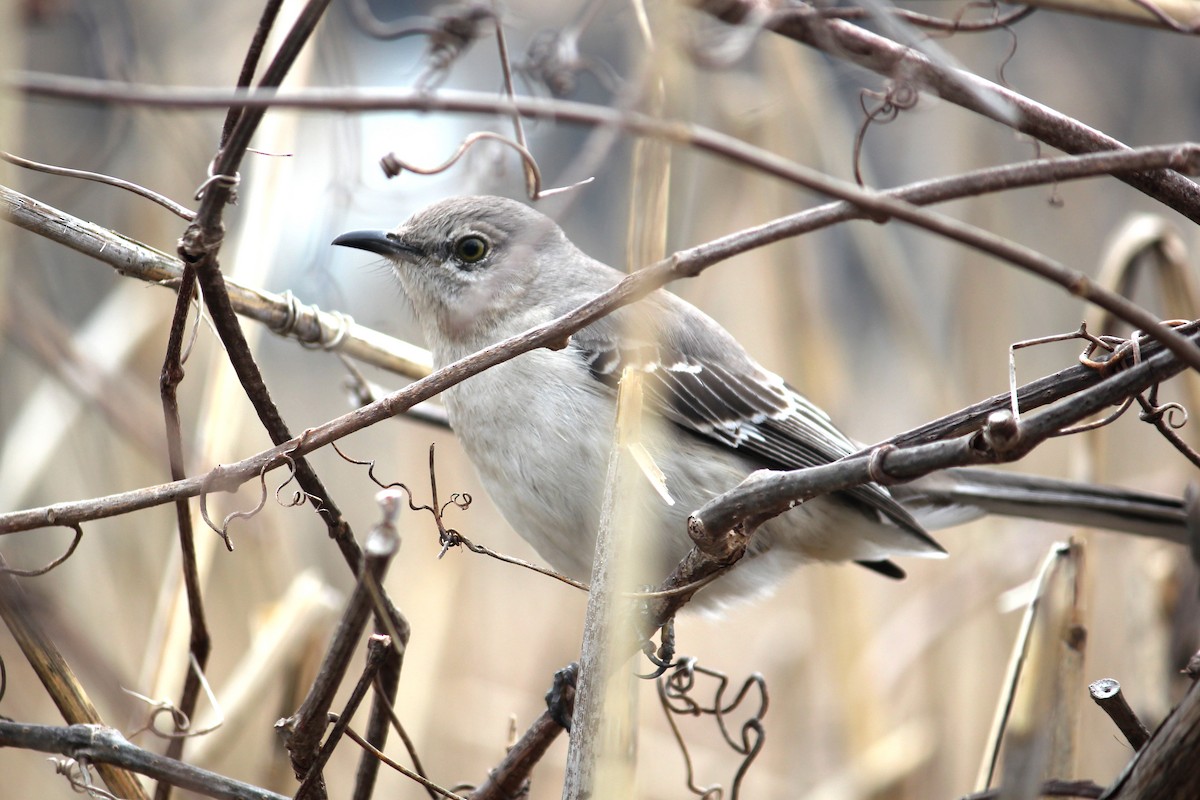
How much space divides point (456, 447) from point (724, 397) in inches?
52.1

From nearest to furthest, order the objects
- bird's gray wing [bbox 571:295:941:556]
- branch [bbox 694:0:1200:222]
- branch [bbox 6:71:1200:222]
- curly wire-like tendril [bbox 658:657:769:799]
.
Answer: branch [bbox 6:71:1200:222] < branch [bbox 694:0:1200:222] < curly wire-like tendril [bbox 658:657:769:799] < bird's gray wing [bbox 571:295:941:556]

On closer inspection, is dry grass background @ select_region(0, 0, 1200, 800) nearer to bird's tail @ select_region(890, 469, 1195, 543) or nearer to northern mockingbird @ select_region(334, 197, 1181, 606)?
bird's tail @ select_region(890, 469, 1195, 543)

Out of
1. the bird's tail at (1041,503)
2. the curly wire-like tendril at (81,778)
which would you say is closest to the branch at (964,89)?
the bird's tail at (1041,503)

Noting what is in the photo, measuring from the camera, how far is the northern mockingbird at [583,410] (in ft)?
7.39

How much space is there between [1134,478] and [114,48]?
3459 millimetres

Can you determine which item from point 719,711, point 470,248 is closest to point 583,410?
point 470,248

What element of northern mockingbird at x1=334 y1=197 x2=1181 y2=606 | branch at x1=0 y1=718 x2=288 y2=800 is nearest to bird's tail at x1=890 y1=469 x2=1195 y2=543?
northern mockingbird at x1=334 y1=197 x2=1181 y2=606

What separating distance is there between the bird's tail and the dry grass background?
0.07 meters

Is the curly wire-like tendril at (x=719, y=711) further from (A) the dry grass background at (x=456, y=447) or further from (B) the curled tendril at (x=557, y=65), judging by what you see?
(B) the curled tendril at (x=557, y=65)

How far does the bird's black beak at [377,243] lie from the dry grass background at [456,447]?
6cm

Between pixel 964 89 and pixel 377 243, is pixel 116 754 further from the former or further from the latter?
pixel 377 243

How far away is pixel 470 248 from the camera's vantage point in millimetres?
2590

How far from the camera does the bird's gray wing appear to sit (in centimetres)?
242

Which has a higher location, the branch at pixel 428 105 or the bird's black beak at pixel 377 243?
the bird's black beak at pixel 377 243
